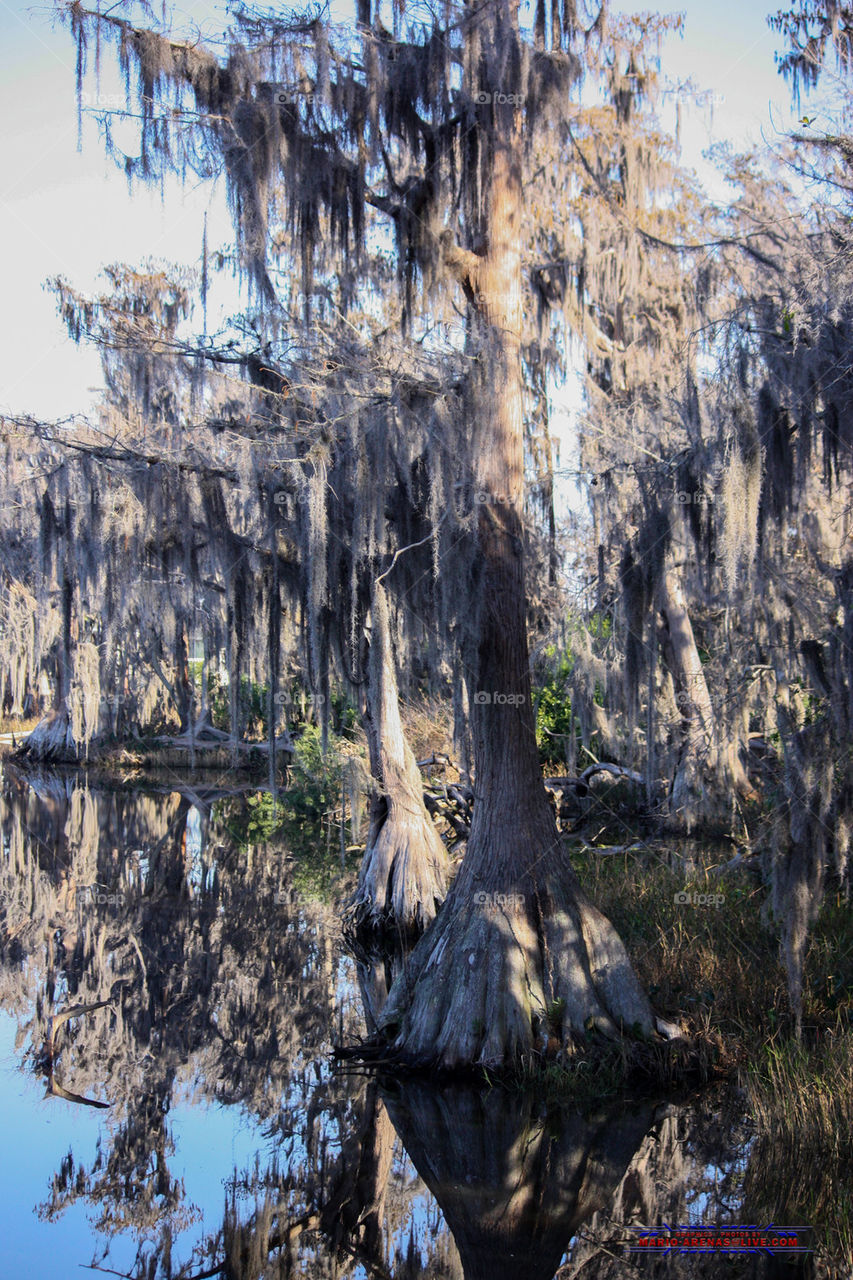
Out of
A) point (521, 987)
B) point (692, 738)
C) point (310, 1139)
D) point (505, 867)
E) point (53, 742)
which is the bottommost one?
point (310, 1139)

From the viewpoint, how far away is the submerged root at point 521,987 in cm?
727

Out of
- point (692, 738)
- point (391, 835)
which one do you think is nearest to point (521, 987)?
point (391, 835)

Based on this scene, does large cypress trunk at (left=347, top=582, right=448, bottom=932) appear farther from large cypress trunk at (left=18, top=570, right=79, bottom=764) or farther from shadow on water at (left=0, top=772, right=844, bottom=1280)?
large cypress trunk at (left=18, top=570, right=79, bottom=764)

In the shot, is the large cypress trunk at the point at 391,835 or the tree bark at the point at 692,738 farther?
the tree bark at the point at 692,738

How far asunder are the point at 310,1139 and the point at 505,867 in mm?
2191

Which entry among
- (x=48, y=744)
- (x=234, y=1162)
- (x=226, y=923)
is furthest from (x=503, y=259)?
(x=48, y=744)

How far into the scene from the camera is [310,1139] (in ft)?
23.2

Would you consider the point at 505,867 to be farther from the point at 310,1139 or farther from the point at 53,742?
the point at 53,742

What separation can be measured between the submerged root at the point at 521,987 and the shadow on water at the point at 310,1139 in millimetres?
332

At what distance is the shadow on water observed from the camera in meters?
5.70

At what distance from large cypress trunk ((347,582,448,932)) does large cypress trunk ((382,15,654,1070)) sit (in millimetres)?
2289

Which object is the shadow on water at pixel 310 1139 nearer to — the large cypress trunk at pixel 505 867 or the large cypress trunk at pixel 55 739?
the large cypress trunk at pixel 505 867

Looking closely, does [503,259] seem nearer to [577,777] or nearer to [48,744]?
[577,777]

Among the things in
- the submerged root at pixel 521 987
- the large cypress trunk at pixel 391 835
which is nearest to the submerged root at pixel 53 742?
the large cypress trunk at pixel 391 835
